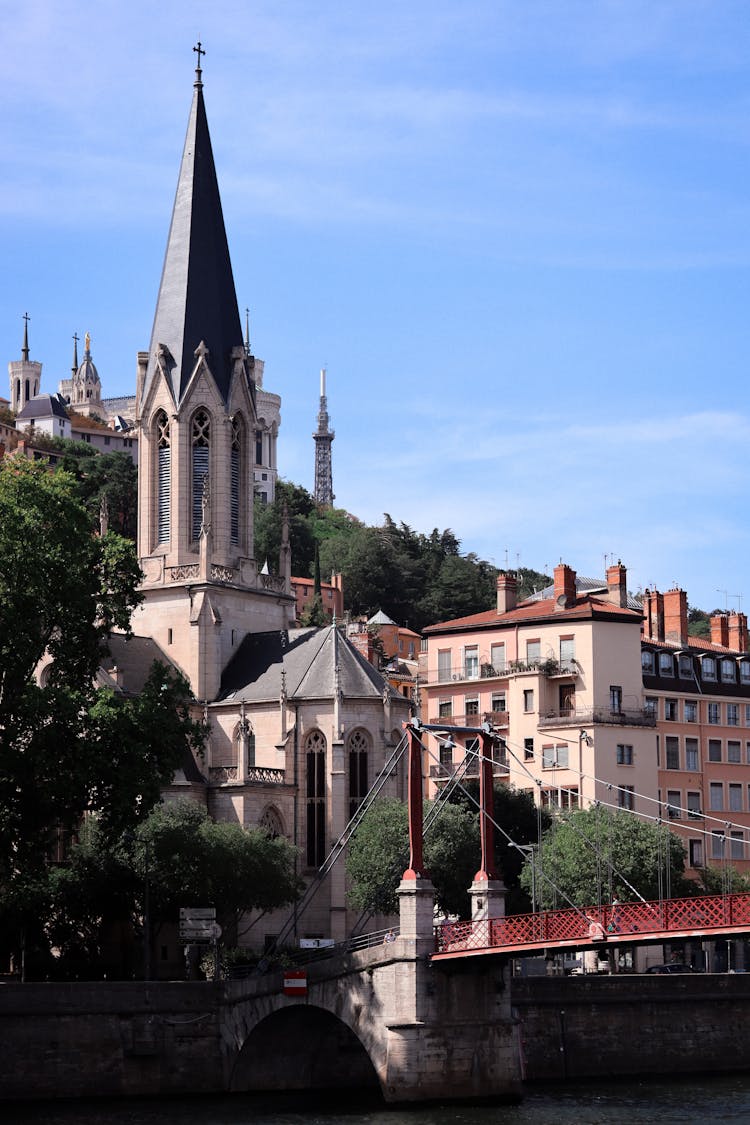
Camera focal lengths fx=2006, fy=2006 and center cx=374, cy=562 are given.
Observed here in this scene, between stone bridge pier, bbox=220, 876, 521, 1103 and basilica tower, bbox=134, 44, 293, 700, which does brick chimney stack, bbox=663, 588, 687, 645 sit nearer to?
basilica tower, bbox=134, 44, 293, 700

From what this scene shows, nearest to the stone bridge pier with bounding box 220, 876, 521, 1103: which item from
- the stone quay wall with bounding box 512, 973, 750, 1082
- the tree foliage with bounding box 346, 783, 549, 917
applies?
the stone quay wall with bounding box 512, 973, 750, 1082

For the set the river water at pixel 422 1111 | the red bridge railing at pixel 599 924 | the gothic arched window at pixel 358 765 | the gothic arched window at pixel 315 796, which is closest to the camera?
the red bridge railing at pixel 599 924

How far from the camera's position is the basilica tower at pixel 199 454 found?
78.1m

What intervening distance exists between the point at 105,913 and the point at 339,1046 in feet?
35.9

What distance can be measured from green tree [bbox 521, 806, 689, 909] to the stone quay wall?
628 cm

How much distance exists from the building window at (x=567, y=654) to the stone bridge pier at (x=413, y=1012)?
106 ft

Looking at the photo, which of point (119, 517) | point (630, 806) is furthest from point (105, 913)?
point (119, 517)

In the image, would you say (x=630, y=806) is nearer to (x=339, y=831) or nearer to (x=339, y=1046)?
(x=339, y=831)

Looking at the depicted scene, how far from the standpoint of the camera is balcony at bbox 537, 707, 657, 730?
3196 inches

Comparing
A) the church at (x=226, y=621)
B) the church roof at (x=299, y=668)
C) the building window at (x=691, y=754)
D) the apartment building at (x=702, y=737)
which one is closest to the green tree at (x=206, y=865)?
the church at (x=226, y=621)

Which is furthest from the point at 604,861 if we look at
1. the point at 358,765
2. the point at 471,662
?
the point at 471,662

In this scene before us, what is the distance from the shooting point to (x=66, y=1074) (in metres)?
51.2

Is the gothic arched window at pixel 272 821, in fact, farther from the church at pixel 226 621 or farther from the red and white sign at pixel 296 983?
the red and white sign at pixel 296 983

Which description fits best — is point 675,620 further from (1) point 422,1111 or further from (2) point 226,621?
(1) point 422,1111
